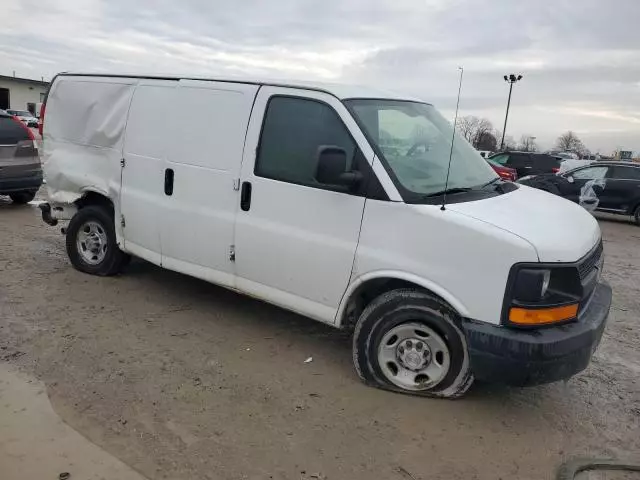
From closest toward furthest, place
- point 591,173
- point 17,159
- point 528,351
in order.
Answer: point 528,351
point 17,159
point 591,173

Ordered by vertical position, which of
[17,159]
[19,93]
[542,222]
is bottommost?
[17,159]

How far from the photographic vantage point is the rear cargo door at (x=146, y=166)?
503 cm

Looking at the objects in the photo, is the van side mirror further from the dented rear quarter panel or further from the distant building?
the distant building

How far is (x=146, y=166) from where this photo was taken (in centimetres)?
513

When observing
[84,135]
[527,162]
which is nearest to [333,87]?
[84,135]

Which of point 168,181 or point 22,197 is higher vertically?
point 168,181

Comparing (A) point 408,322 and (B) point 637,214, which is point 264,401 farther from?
(B) point 637,214

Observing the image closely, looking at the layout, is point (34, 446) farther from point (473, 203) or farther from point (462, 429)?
point (473, 203)

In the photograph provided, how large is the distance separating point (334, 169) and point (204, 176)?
1.41 meters

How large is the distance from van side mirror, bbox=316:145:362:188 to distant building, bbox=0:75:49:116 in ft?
206

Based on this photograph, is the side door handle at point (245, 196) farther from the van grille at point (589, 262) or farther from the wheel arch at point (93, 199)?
the van grille at point (589, 262)

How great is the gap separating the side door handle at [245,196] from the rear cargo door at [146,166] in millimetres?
953

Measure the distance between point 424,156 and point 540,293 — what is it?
4.48 ft

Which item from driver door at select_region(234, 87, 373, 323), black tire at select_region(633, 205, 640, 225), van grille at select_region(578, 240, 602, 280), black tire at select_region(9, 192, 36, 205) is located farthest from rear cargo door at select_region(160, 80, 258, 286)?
black tire at select_region(633, 205, 640, 225)
